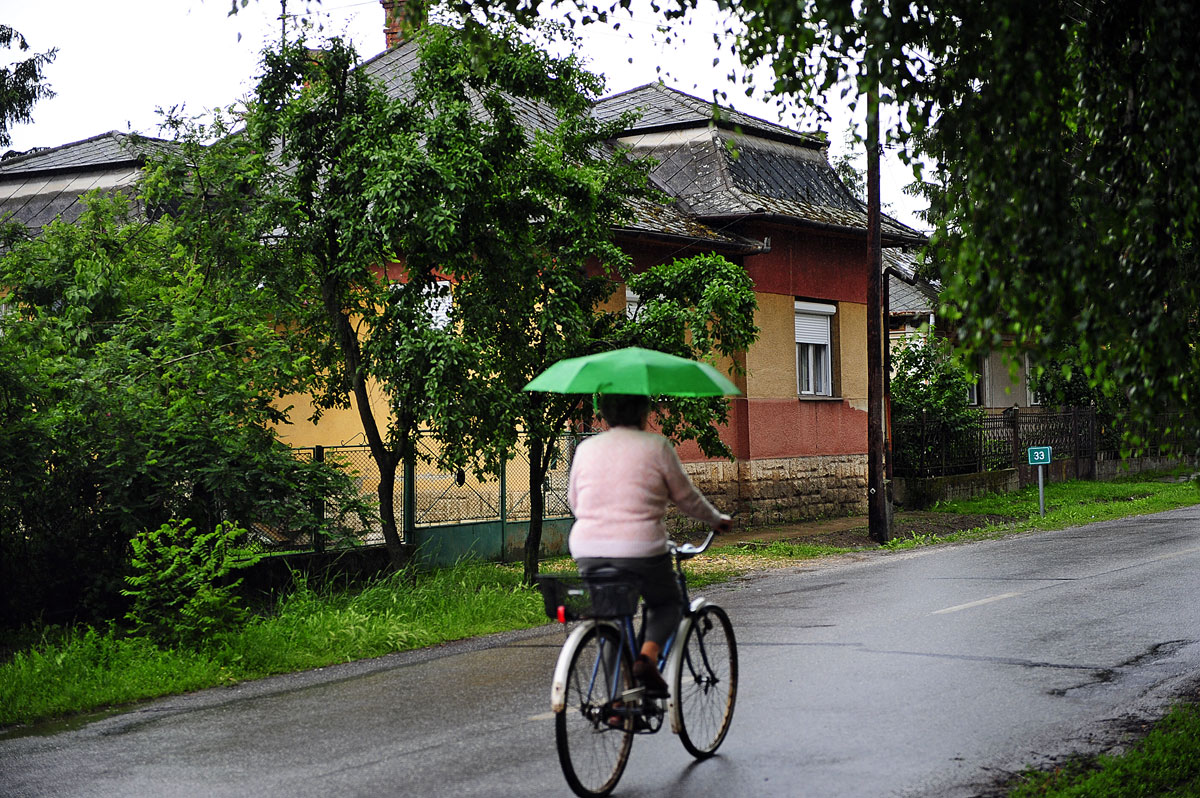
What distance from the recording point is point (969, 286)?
5160mm

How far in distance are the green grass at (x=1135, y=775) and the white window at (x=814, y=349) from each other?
16.9m

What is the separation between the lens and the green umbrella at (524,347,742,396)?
5.51m

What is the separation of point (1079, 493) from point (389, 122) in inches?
762

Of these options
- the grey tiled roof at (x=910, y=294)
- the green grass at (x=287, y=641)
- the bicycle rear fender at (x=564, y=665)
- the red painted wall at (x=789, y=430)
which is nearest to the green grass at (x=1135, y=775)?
the bicycle rear fender at (x=564, y=665)

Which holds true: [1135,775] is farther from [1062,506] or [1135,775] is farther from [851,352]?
[1062,506]

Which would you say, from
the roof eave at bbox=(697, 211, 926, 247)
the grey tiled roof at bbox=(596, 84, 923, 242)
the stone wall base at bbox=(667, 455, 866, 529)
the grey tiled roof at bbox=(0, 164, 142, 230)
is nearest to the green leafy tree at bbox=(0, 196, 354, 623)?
the stone wall base at bbox=(667, 455, 866, 529)

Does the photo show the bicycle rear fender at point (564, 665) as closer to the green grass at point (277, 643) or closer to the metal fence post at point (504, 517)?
the green grass at point (277, 643)

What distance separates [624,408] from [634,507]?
19.2 inches

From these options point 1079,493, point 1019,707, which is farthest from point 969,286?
point 1079,493

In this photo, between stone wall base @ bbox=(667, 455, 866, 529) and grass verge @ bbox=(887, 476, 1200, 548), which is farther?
stone wall base @ bbox=(667, 455, 866, 529)

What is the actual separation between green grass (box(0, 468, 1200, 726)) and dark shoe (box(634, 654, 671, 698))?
4353mm

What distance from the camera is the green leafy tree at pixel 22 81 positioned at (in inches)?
1168

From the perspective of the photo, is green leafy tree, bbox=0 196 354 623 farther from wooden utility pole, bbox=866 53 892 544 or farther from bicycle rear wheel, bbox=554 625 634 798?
wooden utility pole, bbox=866 53 892 544

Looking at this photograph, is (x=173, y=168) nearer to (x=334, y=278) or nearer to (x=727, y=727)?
(x=334, y=278)
